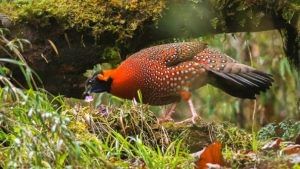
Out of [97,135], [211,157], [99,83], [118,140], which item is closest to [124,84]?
[99,83]

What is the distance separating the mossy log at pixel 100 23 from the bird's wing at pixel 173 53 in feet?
1.24

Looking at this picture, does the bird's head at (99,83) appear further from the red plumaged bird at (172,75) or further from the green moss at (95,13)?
the green moss at (95,13)

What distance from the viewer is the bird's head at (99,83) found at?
17.5 ft

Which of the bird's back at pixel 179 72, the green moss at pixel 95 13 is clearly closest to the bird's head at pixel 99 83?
the bird's back at pixel 179 72

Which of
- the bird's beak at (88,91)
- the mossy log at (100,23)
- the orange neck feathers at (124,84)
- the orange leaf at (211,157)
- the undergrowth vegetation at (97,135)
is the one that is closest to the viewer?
the undergrowth vegetation at (97,135)

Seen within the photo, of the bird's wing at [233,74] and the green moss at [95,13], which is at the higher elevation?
the green moss at [95,13]

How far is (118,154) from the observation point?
4086mm

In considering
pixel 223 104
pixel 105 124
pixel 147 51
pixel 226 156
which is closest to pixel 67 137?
pixel 226 156

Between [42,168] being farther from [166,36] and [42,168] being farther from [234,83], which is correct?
[166,36]

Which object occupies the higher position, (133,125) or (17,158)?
(17,158)

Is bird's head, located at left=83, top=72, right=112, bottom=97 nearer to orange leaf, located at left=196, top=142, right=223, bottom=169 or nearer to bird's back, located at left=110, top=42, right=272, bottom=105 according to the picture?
bird's back, located at left=110, top=42, right=272, bottom=105

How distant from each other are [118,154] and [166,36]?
1.94 m

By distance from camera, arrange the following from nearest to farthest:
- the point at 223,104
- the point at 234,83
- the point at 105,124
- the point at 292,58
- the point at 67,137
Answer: the point at 67,137
the point at 105,124
the point at 234,83
the point at 292,58
the point at 223,104

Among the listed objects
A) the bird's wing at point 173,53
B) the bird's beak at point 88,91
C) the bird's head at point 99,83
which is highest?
the bird's wing at point 173,53
